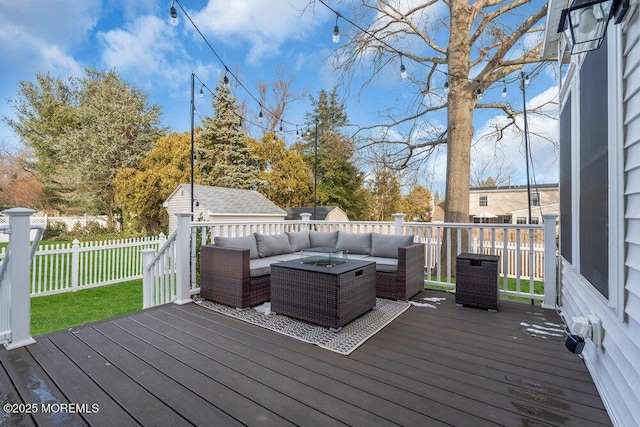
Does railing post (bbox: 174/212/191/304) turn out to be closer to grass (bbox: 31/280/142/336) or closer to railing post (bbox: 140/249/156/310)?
railing post (bbox: 140/249/156/310)

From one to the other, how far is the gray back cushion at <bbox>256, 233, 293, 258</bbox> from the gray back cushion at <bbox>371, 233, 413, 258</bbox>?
126 centimetres

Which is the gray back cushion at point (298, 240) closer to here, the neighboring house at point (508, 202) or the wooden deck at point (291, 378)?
the wooden deck at point (291, 378)

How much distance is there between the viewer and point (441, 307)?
11.4 feet

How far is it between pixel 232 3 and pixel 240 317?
8.73 m

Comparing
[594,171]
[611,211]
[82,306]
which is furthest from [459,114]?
[82,306]

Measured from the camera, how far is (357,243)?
14.7 ft

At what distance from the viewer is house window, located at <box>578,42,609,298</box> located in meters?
1.65

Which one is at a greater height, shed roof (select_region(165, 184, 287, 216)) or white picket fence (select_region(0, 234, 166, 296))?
shed roof (select_region(165, 184, 287, 216))

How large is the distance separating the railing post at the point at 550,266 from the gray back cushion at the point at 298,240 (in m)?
3.12

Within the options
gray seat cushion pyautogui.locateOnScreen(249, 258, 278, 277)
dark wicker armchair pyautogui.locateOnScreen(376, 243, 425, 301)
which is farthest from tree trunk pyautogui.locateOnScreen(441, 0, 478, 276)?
gray seat cushion pyautogui.locateOnScreen(249, 258, 278, 277)

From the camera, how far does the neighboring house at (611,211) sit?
4.28ft

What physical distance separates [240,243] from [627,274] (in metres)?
3.42

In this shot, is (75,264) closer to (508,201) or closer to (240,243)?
(240,243)

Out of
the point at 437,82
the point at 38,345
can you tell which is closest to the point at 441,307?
the point at 38,345
